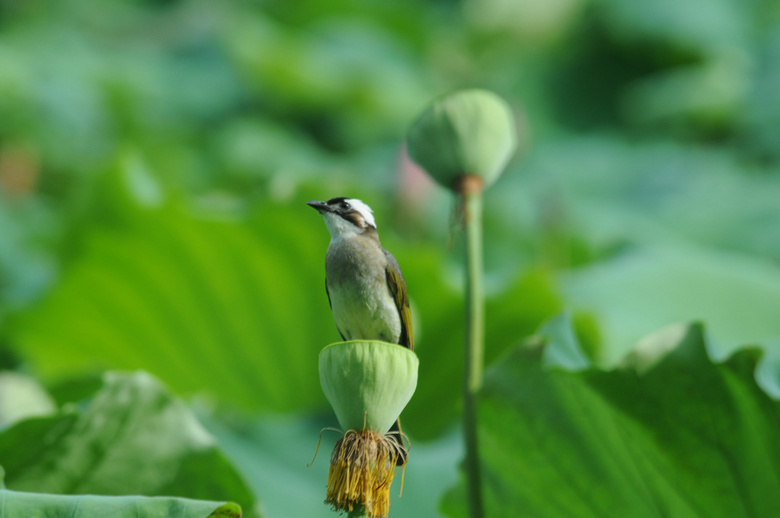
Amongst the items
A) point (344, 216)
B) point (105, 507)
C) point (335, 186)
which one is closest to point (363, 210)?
point (344, 216)

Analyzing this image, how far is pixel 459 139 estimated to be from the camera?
33cm

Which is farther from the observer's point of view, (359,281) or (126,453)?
(126,453)

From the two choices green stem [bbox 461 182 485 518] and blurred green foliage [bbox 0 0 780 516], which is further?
blurred green foliage [bbox 0 0 780 516]

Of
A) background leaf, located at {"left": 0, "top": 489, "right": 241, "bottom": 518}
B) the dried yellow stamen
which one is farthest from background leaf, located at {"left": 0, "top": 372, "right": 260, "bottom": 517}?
the dried yellow stamen

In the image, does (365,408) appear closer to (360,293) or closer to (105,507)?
(360,293)

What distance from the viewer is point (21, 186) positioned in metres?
1.69

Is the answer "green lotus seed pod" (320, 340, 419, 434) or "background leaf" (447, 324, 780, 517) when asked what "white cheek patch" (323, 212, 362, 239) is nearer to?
"green lotus seed pod" (320, 340, 419, 434)

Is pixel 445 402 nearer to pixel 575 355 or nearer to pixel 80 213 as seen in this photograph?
pixel 575 355

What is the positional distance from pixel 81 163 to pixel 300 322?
1.32 meters

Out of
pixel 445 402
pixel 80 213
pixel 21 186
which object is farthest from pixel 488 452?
pixel 21 186

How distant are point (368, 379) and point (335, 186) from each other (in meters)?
0.65

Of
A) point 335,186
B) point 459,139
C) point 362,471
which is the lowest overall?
point 362,471

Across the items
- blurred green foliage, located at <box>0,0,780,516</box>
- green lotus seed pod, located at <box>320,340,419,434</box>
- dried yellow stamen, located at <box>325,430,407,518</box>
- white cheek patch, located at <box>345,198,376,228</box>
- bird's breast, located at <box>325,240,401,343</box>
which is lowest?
dried yellow stamen, located at <box>325,430,407,518</box>

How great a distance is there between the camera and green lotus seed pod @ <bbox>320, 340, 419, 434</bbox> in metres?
0.26
